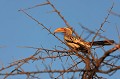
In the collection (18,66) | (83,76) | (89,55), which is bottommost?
(18,66)

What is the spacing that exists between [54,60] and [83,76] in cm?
57

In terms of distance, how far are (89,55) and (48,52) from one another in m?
0.61

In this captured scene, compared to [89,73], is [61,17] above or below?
above

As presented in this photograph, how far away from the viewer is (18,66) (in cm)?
297

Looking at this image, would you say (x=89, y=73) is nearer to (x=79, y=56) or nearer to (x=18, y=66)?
(x=79, y=56)

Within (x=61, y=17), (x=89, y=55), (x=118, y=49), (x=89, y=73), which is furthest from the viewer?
(x=61, y=17)

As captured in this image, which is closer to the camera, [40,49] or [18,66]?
[18,66]

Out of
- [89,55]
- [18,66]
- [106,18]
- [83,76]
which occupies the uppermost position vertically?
[106,18]

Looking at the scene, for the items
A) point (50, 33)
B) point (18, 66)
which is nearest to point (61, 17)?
point (50, 33)

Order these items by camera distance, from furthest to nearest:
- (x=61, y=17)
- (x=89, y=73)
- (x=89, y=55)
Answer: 1. (x=61, y=17)
2. (x=89, y=55)
3. (x=89, y=73)

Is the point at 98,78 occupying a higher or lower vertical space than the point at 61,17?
lower

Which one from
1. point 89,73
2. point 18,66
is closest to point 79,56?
point 89,73

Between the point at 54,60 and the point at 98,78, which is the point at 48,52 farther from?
the point at 98,78

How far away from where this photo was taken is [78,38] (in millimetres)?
3240
